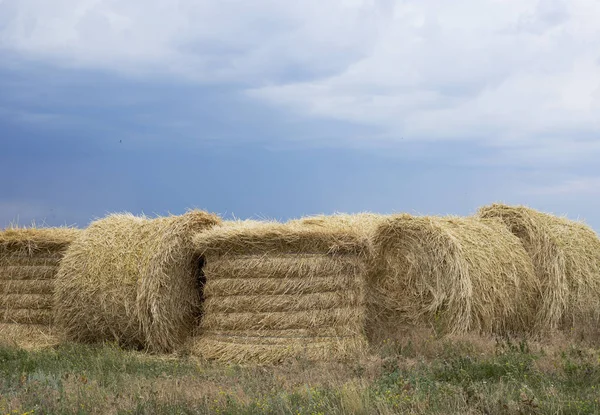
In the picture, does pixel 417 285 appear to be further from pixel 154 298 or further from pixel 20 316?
pixel 20 316

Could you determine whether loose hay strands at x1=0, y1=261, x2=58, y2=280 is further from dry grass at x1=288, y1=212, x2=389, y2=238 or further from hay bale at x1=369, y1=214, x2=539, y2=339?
hay bale at x1=369, y1=214, x2=539, y2=339

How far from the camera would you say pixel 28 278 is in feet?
38.1

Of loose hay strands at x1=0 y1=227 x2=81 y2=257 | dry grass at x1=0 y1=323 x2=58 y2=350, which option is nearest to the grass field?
dry grass at x1=0 y1=323 x2=58 y2=350

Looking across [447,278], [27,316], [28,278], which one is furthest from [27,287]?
[447,278]

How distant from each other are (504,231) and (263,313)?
4052mm

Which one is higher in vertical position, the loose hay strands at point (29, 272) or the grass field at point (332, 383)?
the loose hay strands at point (29, 272)

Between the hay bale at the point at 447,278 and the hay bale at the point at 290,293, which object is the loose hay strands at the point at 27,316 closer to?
the hay bale at the point at 290,293

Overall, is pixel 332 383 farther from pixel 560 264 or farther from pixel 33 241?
pixel 33 241

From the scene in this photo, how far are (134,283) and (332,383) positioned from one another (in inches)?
175

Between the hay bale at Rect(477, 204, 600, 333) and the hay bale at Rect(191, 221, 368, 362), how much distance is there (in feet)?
10.8

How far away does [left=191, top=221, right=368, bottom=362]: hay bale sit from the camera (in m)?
9.23

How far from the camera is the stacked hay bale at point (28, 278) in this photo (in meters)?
11.5

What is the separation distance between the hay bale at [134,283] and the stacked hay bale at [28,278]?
0.66 meters

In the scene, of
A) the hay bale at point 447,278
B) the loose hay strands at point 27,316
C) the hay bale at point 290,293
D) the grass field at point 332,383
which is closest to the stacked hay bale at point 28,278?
the loose hay strands at point 27,316
